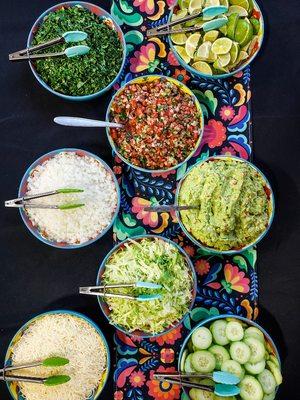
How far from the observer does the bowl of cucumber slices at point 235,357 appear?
2916 mm

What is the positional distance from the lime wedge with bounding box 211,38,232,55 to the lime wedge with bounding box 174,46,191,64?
15 centimetres

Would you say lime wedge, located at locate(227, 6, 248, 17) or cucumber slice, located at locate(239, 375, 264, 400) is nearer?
cucumber slice, located at locate(239, 375, 264, 400)

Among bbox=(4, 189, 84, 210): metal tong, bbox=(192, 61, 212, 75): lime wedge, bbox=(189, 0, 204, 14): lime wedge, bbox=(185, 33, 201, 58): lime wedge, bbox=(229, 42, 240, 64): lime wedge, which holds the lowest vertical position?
bbox=(4, 189, 84, 210): metal tong

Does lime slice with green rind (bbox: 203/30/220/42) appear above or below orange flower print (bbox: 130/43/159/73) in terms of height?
above

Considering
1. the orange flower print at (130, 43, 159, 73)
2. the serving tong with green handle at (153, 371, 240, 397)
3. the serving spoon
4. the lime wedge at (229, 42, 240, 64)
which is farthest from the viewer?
the orange flower print at (130, 43, 159, 73)

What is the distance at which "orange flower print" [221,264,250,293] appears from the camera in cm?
321

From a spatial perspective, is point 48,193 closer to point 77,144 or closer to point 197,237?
point 77,144

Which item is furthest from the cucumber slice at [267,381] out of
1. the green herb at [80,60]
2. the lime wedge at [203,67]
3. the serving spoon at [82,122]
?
the green herb at [80,60]

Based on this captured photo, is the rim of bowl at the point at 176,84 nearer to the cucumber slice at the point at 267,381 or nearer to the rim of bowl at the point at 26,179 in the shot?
the rim of bowl at the point at 26,179

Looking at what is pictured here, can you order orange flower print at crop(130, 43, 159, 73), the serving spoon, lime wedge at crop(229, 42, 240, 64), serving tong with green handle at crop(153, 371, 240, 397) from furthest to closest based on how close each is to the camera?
orange flower print at crop(130, 43, 159, 73), lime wedge at crop(229, 42, 240, 64), the serving spoon, serving tong with green handle at crop(153, 371, 240, 397)

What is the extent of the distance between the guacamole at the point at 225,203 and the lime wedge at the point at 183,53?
2.01 feet

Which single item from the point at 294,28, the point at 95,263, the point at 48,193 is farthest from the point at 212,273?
the point at 294,28

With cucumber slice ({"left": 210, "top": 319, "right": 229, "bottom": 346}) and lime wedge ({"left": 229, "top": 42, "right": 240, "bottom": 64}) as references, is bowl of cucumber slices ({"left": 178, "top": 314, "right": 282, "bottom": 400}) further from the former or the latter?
lime wedge ({"left": 229, "top": 42, "right": 240, "bottom": 64})

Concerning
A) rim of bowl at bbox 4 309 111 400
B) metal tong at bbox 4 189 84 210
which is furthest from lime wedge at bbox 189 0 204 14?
rim of bowl at bbox 4 309 111 400
